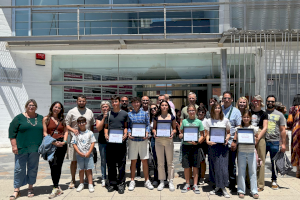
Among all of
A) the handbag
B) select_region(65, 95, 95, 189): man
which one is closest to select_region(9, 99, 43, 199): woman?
select_region(65, 95, 95, 189): man

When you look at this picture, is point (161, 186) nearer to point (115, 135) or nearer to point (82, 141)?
point (115, 135)

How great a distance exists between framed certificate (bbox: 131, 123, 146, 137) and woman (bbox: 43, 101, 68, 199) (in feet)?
4.11

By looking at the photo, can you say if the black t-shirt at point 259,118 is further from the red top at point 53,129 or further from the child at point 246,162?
the red top at point 53,129

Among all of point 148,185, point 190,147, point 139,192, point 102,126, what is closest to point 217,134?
point 190,147

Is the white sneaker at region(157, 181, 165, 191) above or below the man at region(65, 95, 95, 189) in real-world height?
below

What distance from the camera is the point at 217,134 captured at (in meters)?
4.58

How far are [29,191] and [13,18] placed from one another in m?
7.91

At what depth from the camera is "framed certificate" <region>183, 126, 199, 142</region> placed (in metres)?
4.72

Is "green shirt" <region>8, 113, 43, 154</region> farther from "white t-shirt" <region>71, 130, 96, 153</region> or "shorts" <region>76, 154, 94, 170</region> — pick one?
"shorts" <region>76, 154, 94, 170</region>

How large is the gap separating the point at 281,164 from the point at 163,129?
2.35 metres

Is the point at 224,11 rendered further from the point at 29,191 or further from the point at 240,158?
the point at 29,191

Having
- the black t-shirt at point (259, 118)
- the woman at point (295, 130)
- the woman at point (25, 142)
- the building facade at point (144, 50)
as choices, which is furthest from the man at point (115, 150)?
the building facade at point (144, 50)

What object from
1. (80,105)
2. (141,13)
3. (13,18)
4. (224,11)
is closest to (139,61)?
(141,13)

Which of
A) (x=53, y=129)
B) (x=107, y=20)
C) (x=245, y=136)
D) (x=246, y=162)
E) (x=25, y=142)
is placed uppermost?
(x=107, y=20)
